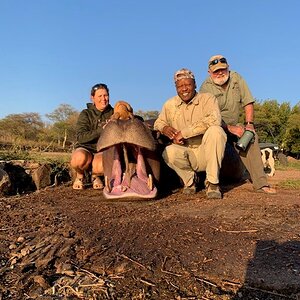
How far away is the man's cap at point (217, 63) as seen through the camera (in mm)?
5340

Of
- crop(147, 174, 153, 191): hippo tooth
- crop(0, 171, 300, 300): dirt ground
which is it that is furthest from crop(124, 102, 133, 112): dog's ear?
crop(0, 171, 300, 300): dirt ground

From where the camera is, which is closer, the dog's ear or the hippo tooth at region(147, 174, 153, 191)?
the hippo tooth at region(147, 174, 153, 191)

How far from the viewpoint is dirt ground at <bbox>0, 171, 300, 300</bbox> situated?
5.73 ft

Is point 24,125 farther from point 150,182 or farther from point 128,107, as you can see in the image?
point 150,182

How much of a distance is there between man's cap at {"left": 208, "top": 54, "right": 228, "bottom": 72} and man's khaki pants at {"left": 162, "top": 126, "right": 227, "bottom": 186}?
4.08 feet

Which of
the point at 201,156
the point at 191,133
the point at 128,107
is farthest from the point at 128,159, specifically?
the point at 201,156

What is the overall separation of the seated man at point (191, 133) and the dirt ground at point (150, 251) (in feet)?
2.69

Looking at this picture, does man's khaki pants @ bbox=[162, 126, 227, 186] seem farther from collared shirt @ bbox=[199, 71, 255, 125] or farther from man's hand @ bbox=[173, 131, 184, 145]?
collared shirt @ bbox=[199, 71, 255, 125]

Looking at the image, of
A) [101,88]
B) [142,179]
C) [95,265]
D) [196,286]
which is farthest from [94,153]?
[196,286]

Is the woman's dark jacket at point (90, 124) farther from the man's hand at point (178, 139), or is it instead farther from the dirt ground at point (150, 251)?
the dirt ground at point (150, 251)

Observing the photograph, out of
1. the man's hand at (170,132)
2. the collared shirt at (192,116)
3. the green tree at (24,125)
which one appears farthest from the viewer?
the green tree at (24,125)

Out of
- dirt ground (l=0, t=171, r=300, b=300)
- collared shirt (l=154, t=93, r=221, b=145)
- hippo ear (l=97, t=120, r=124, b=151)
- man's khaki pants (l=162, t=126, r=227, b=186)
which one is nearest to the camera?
dirt ground (l=0, t=171, r=300, b=300)

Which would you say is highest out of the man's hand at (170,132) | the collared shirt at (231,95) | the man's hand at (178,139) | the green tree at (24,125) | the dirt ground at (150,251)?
the green tree at (24,125)

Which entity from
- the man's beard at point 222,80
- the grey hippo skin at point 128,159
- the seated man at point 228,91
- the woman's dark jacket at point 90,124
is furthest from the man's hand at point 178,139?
the man's beard at point 222,80
